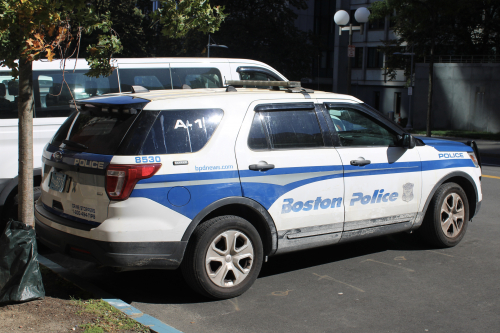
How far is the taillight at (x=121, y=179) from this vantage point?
4309mm

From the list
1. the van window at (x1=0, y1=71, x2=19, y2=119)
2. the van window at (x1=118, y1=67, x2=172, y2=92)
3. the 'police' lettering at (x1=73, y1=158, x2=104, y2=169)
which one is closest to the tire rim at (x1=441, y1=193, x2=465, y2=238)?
the 'police' lettering at (x1=73, y1=158, x2=104, y2=169)

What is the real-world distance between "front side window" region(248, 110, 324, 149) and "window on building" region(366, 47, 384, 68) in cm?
4523

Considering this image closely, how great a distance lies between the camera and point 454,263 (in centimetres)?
599

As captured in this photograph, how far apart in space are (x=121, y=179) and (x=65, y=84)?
11.4ft

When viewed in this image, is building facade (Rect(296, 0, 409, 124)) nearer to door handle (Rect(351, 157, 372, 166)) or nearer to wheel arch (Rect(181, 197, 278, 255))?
door handle (Rect(351, 157, 372, 166))

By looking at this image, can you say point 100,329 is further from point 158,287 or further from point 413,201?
point 413,201

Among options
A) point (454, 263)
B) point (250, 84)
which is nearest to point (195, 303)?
point (250, 84)

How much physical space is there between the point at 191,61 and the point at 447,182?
13.1ft

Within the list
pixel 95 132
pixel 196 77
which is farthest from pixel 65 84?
pixel 95 132

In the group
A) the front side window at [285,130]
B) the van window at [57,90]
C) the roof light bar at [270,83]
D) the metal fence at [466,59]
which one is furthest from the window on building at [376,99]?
the front side window at [285,130]

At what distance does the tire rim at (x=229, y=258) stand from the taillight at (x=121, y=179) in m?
0.89

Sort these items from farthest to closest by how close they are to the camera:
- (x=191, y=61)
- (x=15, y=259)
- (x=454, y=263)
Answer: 1. (x=191, y=61)
2. (x=454, y=263)
3. (x=15, y=259)

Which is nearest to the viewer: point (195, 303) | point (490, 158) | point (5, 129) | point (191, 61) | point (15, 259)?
point (15, 259)

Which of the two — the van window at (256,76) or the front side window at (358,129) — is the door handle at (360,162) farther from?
the van window at (256,76)
